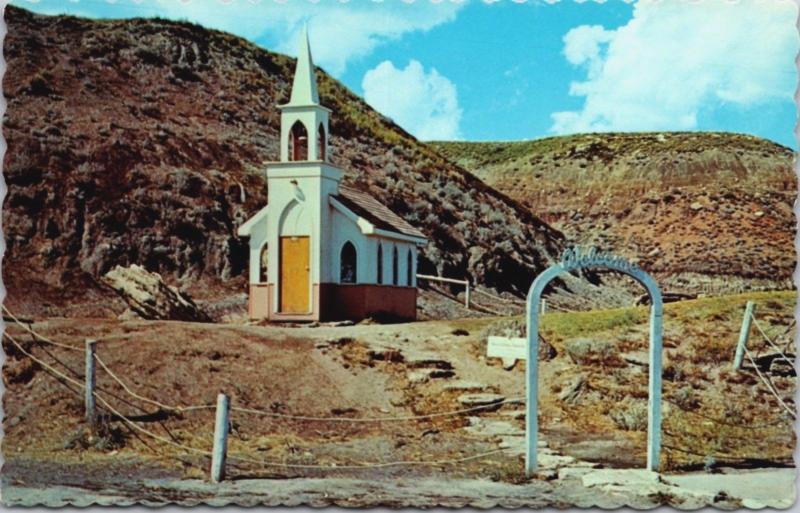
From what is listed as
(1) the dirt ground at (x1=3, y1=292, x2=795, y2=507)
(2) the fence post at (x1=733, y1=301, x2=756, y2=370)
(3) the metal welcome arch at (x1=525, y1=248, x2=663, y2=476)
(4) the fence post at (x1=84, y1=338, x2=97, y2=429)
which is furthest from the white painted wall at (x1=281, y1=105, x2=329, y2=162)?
(2) the fence post at (x1=733, y1=301, x2=756, y2=370)

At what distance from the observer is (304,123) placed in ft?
49.5

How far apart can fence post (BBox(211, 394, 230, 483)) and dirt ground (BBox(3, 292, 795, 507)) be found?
6.8 inches

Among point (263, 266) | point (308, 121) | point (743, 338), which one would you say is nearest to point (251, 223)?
point (263, 266)

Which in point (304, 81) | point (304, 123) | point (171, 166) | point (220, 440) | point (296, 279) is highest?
point (304, 81)

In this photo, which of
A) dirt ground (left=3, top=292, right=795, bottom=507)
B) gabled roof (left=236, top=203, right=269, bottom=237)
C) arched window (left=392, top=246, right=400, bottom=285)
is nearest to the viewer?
dirt ground (left=3, top=292, right=795, bottom=507)

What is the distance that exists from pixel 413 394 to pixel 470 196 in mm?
6237

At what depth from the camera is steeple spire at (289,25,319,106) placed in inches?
556

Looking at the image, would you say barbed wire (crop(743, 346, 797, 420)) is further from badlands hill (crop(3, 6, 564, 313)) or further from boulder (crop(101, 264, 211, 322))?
boulder (crop(101, 264, 211, 322))

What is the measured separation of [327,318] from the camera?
48.4 ft

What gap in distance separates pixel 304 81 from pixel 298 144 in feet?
3.00

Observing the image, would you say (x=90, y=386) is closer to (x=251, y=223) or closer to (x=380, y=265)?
(x=251, y=223)

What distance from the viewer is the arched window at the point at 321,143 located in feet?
49.6

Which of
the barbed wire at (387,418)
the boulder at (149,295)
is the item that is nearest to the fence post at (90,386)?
the barbed wire at (387,418)

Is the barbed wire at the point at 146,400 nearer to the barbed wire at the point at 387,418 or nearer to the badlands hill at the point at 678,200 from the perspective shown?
the barbed wire at the point at 387,418
